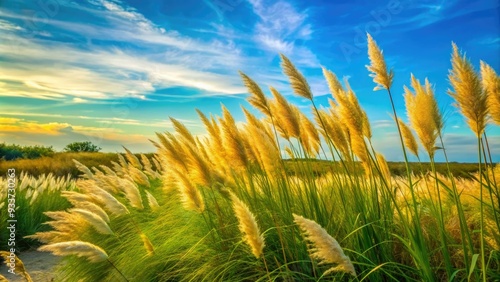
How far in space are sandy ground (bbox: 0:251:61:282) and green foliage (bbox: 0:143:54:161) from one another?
12.8 meters

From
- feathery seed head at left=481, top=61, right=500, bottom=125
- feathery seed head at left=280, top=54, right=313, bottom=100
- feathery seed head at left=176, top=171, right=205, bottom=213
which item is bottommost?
feathery seed head at left=176, top=171, right=205, bottom=213

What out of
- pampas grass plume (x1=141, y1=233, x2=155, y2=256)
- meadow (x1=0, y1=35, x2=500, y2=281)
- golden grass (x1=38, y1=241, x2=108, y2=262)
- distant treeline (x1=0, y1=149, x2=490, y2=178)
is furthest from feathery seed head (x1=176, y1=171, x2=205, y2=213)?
distant treeline (x1=0, y1=149, x2=490, y2=178)

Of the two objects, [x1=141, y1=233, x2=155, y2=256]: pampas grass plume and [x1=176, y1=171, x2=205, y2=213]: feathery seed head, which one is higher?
[x1=176, y1=171, x2=205, y2=213]: feathery seed head

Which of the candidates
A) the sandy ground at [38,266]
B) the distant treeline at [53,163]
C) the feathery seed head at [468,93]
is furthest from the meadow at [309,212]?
the distant treeline at [53,163]

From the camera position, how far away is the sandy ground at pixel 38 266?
529 cm

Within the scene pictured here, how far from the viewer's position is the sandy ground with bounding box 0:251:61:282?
5.29 m

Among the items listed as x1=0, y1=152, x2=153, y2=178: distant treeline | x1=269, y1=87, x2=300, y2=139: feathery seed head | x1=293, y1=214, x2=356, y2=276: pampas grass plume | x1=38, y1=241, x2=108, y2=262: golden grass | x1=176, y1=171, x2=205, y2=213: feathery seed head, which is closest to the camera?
x1=293, y1=214, x2=356, y2=276: pampas grass plume

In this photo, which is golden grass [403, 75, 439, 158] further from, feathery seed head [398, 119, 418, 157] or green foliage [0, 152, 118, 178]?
green foliage [0, 152, 118, 178]

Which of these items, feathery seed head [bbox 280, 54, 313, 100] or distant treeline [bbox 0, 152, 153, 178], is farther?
distant treeline [bbox 0, 152, 153, 178]

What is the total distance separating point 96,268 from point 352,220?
7.90ft

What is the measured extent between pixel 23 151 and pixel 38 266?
49.0 ft

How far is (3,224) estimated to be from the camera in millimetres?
6500

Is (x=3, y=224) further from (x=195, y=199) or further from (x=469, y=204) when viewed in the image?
(x=469, y=204)

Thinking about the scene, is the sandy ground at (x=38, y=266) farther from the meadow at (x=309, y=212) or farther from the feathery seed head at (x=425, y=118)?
the feathery seed head at (x=425, y=118)
